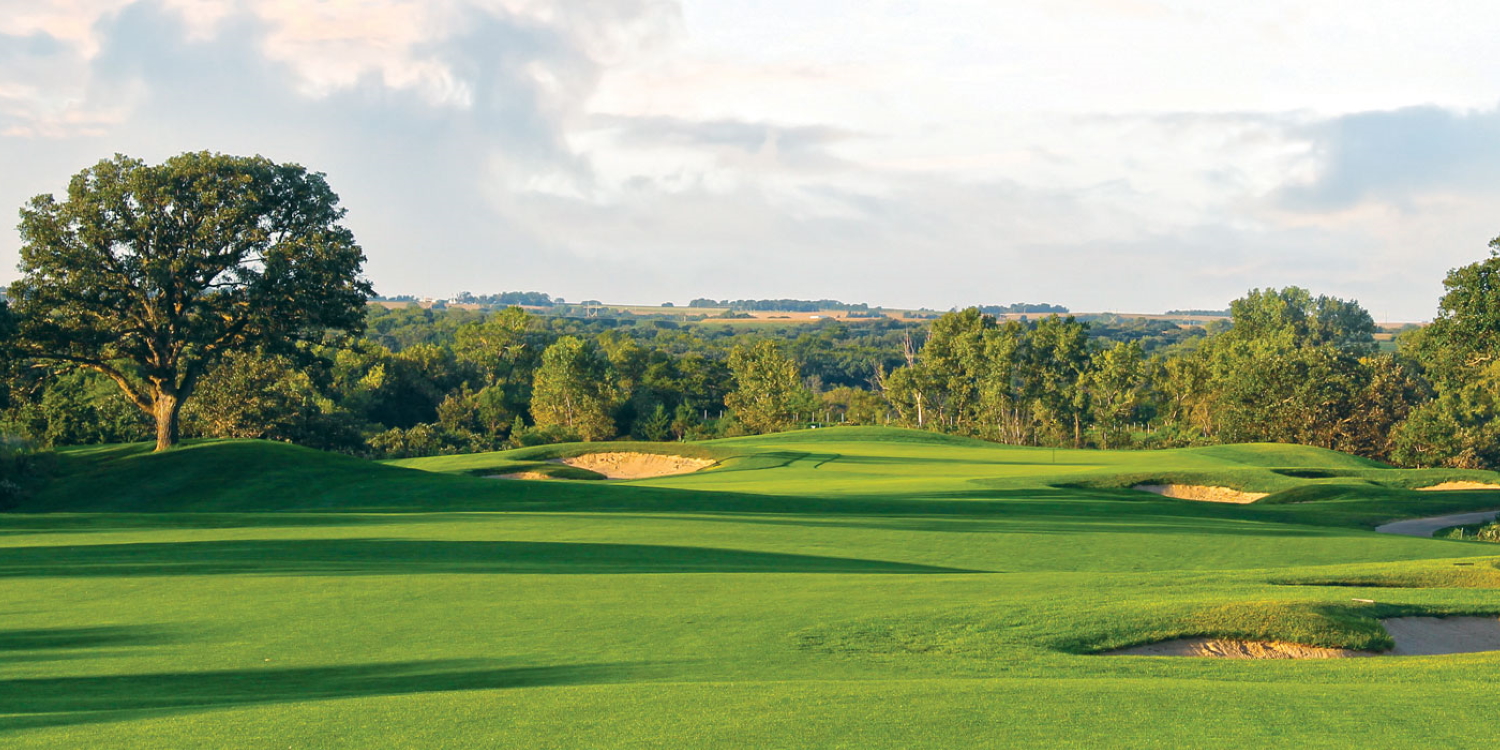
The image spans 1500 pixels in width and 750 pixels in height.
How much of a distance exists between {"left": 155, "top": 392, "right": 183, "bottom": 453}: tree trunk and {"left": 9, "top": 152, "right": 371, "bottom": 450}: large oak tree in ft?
0.17

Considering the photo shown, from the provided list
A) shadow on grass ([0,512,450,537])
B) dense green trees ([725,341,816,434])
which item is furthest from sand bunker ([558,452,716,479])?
dense green trees ([725,341,816,434])

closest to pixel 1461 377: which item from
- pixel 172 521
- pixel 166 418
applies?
pixel 172 521

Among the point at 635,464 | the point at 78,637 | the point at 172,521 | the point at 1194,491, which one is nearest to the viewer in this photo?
the point at 78,637

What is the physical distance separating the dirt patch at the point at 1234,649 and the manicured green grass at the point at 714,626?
0.12m

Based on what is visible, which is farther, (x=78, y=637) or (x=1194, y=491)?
(x=1194, y=491)

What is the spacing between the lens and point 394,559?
19.7 m

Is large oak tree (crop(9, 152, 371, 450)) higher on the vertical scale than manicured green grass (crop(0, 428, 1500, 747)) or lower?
higher

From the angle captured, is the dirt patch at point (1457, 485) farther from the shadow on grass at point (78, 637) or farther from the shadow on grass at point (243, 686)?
the shadow on grass at point (78, 637)

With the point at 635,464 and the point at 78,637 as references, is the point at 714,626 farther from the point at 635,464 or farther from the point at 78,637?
the point at 635,464

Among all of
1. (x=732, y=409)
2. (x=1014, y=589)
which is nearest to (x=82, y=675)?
(x=1014, y=589)

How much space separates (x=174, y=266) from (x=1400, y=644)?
123 ft

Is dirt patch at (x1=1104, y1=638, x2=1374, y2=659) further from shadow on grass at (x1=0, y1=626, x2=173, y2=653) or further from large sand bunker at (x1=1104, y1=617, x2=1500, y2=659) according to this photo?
shadow on grass at (x1=0, y1=626, x2=173, y2=653)

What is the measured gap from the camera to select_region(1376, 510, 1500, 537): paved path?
32.0 m

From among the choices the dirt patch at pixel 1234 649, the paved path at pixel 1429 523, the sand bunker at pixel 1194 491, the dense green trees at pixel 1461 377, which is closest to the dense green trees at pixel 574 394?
the sand bunker at pixel 1194 491
